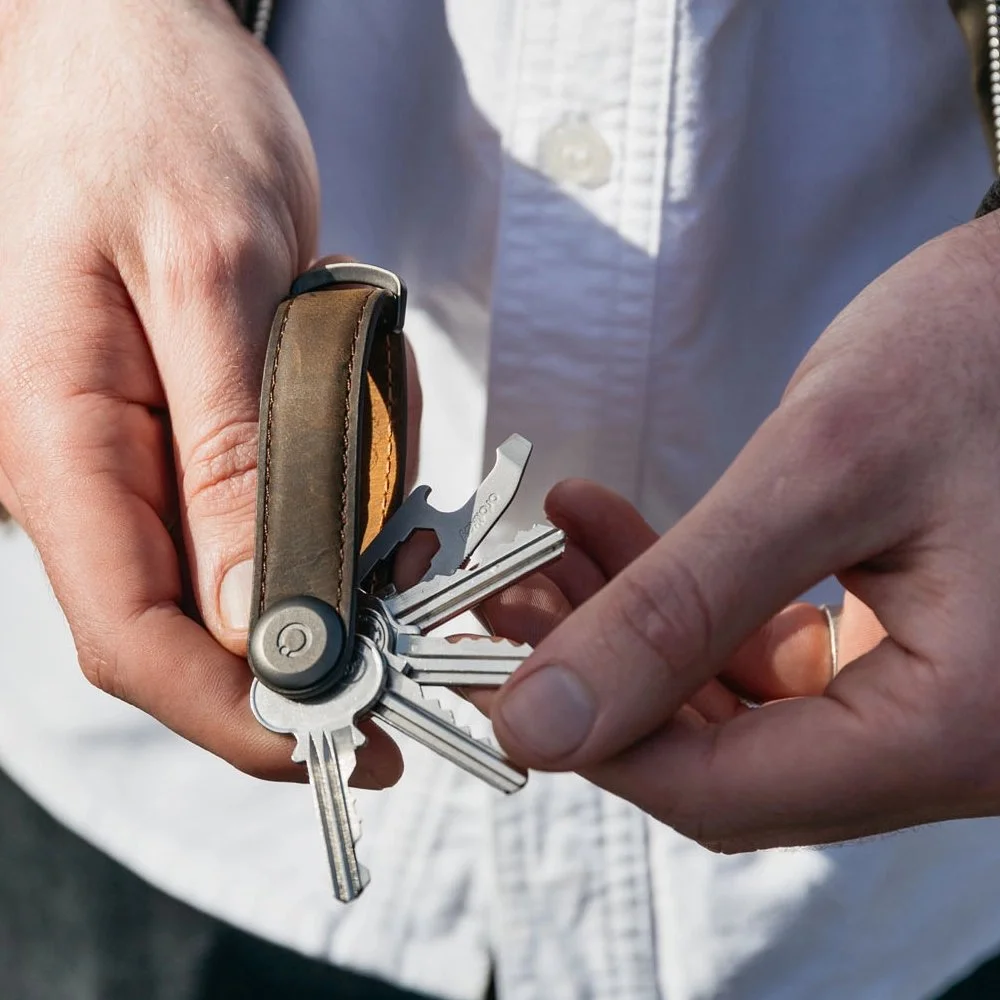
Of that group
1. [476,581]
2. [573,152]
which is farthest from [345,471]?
[573,152]

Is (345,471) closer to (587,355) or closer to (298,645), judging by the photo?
(298,645)

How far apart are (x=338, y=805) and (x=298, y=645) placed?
0.13m

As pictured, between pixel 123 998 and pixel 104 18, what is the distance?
127 cm

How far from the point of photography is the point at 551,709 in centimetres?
79

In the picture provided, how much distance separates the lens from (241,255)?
104 cm

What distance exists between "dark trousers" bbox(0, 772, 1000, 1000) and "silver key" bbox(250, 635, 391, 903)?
23.9 inches

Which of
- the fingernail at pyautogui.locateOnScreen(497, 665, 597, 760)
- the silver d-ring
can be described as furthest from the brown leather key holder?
the silver d-ring

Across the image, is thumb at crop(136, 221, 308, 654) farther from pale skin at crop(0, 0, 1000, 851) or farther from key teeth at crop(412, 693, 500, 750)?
key teeth at crop(412, 693, 500, 750)

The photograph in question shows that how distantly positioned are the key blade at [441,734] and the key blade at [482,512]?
Answer: 12 cm

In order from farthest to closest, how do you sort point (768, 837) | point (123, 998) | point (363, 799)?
point (123, 998) < point (363, 799) < point (768, 837)

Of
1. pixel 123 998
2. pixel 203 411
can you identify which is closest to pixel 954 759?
pixel 203 411

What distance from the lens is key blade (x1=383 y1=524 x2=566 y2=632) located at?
0.91 m

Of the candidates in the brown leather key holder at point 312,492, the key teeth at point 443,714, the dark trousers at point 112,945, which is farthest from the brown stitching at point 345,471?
the dark trousers at point 112,945

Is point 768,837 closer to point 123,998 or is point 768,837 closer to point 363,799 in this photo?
point 363,799
